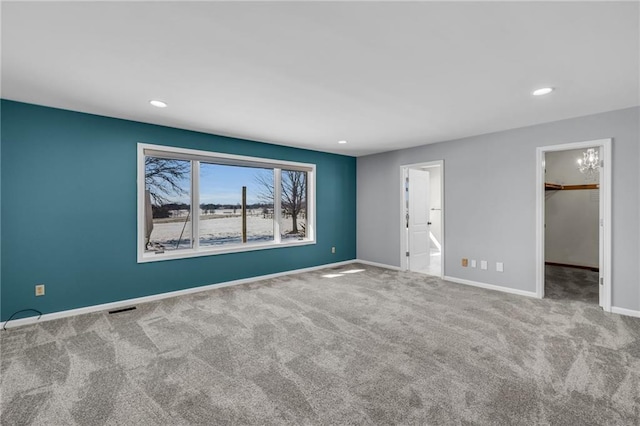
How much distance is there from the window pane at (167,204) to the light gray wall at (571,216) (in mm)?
7168

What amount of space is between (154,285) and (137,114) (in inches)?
87.0

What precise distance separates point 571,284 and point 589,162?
7.33ft

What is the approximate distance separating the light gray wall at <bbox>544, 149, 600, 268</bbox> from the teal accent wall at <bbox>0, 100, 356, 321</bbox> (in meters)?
6.98

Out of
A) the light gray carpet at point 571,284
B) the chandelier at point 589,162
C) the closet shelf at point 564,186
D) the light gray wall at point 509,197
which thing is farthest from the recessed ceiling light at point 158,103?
the closet shelf at point 564,186

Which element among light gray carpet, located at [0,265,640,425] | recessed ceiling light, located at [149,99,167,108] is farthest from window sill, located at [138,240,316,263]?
recessed ceiling light, located at [149,99,167,108]

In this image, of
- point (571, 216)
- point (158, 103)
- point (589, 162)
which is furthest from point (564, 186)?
point (158, 103)

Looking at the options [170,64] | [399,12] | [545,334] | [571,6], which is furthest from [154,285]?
[571,6]

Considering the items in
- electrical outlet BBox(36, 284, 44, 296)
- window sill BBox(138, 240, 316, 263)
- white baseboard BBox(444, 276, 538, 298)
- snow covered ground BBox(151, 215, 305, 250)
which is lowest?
white baseboard BBox(444, 276, 538, 298)

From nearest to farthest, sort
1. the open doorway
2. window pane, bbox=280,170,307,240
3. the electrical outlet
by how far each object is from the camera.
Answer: the electrical outlet
window pane, bbox=280,170,307,240
the open doorway

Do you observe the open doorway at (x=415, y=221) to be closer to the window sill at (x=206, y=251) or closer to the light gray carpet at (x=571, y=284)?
the light gray carpet at (x=571, y=284)

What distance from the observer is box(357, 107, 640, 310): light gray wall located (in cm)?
338

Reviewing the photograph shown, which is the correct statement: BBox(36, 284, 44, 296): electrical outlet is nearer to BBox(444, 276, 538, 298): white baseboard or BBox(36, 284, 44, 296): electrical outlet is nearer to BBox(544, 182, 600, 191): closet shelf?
BBox(444, 276, 538, 298): white baseboard

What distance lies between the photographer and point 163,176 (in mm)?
4191

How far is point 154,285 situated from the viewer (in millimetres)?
3988
